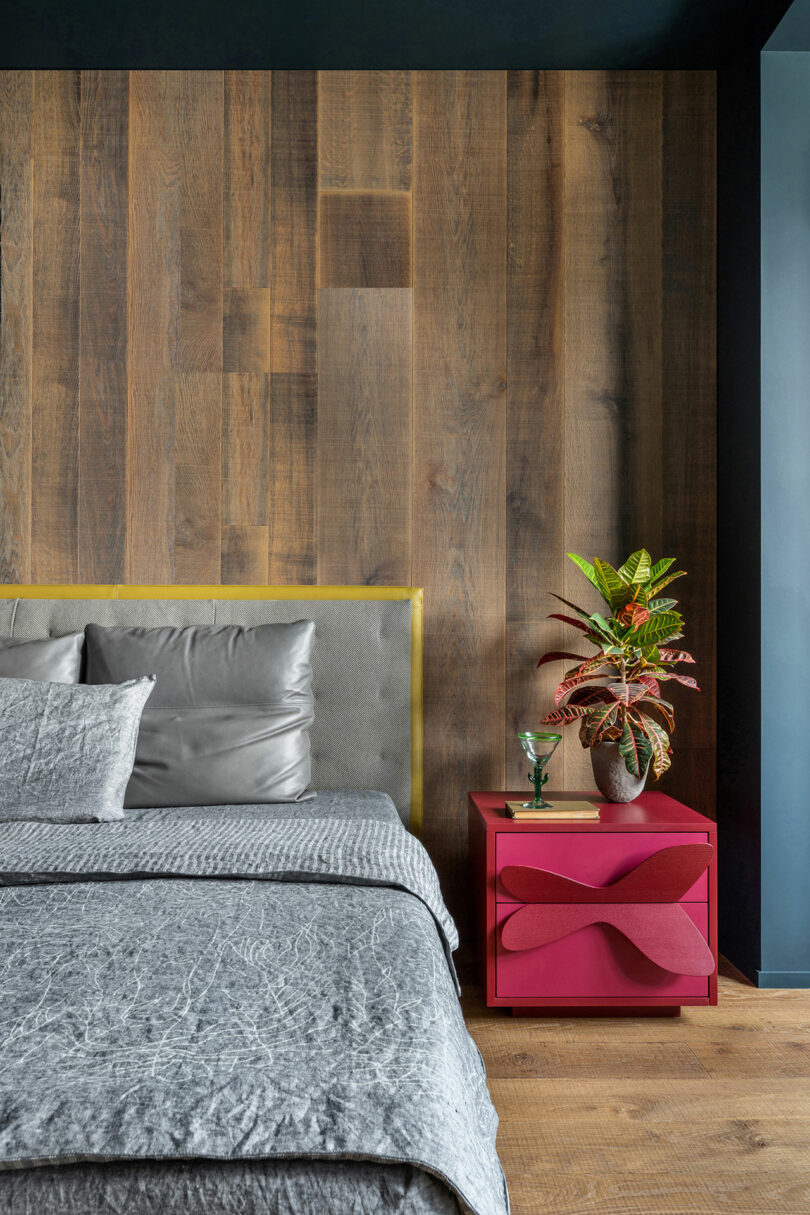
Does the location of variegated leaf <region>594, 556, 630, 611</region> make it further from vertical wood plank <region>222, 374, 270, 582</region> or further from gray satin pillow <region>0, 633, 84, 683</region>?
gray satin pillow <region>0, 633, 84, 683</region>

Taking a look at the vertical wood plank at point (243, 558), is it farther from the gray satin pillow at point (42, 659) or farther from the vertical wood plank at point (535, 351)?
the vertical wood plank at point (535, 351)

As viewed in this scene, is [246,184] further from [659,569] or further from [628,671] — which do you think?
[628,671]

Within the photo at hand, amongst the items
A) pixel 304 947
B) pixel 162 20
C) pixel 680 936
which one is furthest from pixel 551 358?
pixel 304 947

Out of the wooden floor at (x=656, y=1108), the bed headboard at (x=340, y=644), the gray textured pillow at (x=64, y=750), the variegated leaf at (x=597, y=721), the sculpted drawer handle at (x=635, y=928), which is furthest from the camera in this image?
the bed headboard at (x=340, y=644)

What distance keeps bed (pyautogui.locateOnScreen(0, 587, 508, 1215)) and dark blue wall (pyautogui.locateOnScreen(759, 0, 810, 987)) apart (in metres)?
1.23

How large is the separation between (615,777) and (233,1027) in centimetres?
154

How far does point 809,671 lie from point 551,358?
1186 millimetres

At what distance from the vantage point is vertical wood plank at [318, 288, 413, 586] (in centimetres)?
255

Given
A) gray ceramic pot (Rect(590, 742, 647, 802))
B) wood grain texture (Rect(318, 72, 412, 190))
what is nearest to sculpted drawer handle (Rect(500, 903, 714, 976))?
gray ceramic pot (Rect(590, 742, 647, 802))

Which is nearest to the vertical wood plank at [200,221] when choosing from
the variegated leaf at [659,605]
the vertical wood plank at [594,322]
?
the vertical wood plank at [594,322]

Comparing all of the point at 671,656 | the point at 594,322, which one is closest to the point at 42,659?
the point at 671,656

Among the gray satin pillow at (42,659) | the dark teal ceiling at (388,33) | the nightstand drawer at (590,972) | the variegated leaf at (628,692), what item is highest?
the dark teal ceiling at (388,33)

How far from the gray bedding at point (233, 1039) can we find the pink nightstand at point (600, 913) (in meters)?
0.65

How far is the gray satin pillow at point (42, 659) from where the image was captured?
7.08 ft
